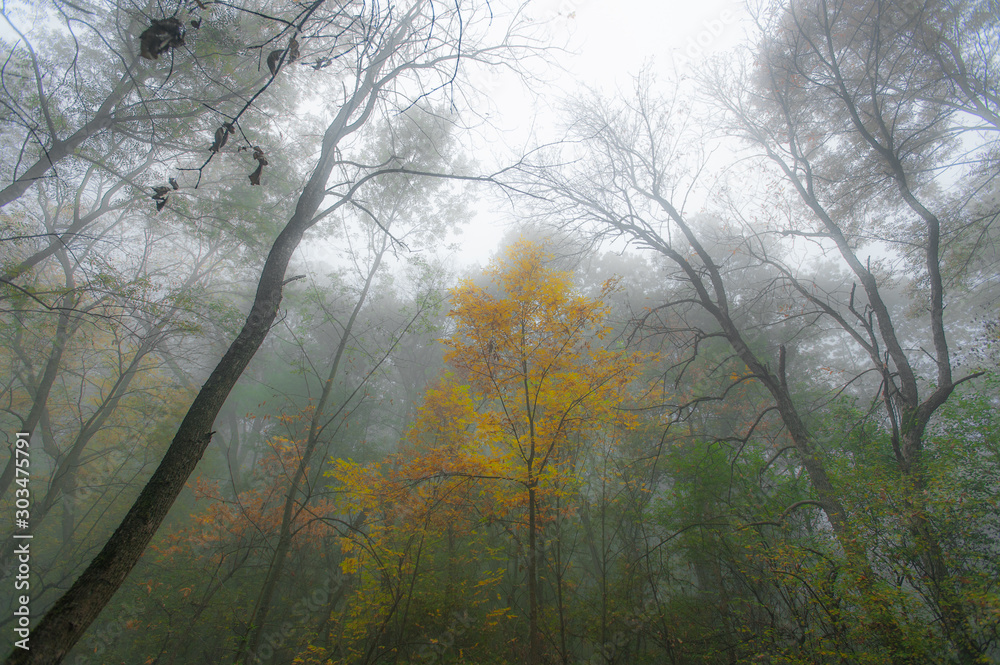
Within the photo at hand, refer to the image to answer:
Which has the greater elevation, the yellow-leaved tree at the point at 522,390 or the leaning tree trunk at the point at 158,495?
the yellow-leaved tree at the point at 522,390

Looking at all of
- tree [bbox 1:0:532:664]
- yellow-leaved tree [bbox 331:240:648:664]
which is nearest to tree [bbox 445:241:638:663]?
yellow-leaved tree [bbox 331:240:648:664]


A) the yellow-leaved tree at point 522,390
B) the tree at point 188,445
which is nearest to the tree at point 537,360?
the yellow-leaved tree at point 522,390

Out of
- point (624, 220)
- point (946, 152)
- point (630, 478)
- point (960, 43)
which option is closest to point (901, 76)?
point (960, 43)

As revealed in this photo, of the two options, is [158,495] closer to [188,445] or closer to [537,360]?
[188,445]

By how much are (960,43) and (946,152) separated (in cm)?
191

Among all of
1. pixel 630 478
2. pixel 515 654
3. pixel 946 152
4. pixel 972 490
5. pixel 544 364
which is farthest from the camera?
pixel 630 478

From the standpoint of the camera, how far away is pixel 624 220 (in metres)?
6.45

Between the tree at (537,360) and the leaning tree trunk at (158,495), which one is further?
the tree at (537,360)

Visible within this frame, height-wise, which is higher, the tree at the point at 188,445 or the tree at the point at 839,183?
the tree at the point at 839,183

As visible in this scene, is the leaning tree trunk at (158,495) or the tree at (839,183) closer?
the leaning tree trunk at (158,495)

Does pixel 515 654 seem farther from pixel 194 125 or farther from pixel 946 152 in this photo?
pixel 946 152

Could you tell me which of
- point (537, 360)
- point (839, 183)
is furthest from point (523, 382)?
point (839, 183)

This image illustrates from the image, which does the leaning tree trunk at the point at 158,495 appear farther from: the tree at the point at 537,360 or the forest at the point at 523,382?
the tree at the point at 537,360

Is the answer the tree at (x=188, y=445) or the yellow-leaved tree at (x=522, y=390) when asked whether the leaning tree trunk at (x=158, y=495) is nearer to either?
the tree at (x=188, y=445)
